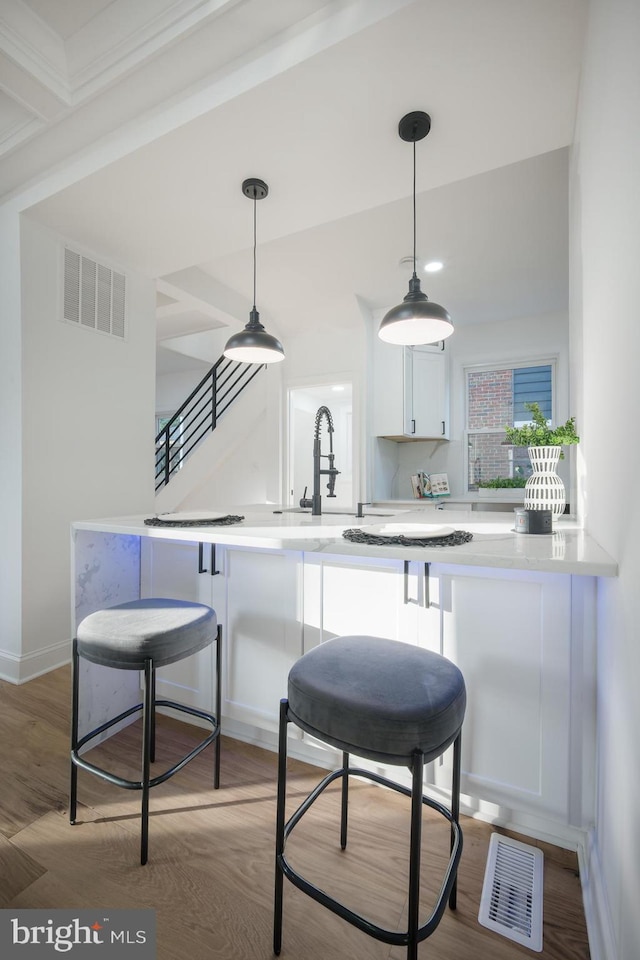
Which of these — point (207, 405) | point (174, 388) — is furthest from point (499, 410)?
point (174, 388)

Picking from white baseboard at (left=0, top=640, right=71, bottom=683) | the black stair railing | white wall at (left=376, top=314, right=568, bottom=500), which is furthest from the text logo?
white wall at (left=376, top=314, right=568, bottom=500)

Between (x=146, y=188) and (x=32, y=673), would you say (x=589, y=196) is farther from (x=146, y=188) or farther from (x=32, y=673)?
(x=32, y=673)

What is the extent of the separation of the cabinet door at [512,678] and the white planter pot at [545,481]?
0.71m

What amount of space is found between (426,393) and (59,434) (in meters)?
3.48

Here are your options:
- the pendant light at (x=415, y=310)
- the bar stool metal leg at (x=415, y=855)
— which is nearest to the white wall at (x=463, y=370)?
the pendant light at (x=415, y=310)

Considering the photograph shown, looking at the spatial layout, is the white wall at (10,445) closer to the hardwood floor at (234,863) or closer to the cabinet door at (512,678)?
the hardwood floor at (234,863)

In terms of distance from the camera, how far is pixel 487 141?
2.01 meters

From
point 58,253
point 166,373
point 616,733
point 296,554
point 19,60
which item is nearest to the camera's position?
point 616,733

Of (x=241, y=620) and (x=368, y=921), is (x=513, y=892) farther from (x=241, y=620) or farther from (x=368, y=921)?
(x=241, y=620)

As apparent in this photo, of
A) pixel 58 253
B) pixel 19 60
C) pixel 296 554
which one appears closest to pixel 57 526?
pixel 58 253

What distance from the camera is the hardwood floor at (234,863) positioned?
3.63ft

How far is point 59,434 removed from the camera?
9.23 ft

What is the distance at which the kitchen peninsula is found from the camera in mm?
1271

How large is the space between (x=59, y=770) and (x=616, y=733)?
6.41ft
